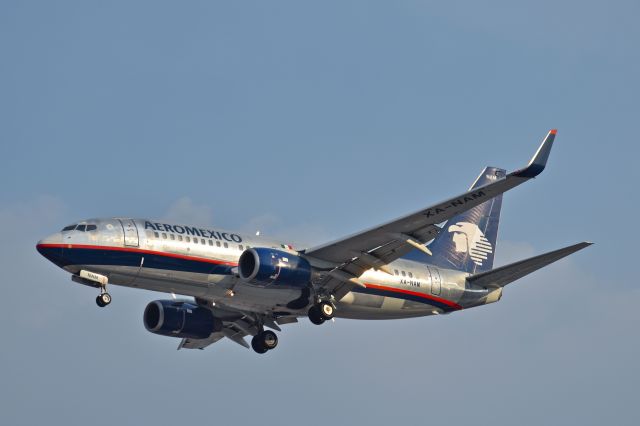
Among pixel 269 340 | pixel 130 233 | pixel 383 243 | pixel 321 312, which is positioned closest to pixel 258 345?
pixel 269 340

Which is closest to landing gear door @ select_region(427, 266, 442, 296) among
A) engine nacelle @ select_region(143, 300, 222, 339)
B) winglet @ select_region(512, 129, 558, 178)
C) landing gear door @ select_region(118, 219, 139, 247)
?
engine nacelle @ select_region(143, 300, 222, 339)

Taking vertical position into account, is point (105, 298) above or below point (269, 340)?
below

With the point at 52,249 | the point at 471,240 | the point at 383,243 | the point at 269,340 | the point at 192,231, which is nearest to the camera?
the point at 52,249

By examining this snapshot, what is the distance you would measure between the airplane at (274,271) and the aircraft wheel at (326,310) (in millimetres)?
50

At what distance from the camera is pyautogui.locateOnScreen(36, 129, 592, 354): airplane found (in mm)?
50625

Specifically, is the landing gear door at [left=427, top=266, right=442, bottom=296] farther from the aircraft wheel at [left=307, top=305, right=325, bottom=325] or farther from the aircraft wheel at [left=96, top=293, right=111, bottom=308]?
the aircraft wheel at [left=96, top=293, right=111, bottom=308]

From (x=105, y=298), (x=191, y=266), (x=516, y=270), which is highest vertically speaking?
(x=516, y=270)

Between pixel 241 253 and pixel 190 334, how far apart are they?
6.72 meters

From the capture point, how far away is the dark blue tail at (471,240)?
198 ft

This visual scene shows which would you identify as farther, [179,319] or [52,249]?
[179,319]

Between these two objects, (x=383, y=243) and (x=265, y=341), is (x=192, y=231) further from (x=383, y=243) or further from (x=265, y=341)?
(x=383, y=243)

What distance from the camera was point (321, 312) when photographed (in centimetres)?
5356

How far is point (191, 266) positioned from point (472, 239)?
16436 mm

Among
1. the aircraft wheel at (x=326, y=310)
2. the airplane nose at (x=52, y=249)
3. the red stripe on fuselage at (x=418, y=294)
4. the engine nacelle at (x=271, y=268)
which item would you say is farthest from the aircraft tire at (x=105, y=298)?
the red stripe on fuselage at (x=418, y=294)
